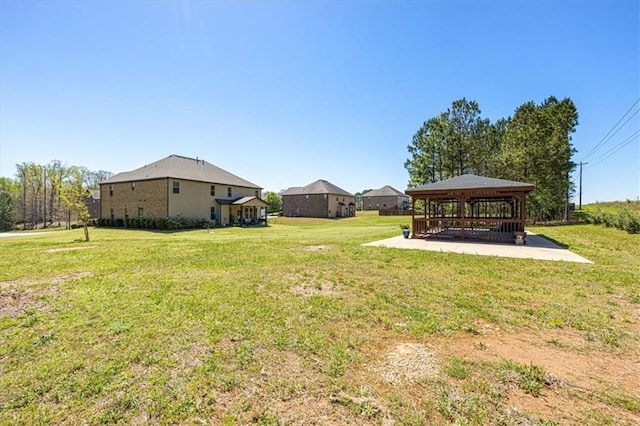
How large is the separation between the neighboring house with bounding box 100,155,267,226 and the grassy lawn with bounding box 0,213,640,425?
21.0 meters

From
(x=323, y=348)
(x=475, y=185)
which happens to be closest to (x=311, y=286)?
(x=323, y=348)

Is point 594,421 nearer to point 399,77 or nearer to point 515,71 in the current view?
point 399,77

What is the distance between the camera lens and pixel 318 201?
1774 inches

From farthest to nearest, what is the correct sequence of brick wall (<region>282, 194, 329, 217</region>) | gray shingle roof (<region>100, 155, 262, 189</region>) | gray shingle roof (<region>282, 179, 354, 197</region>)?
gray shingle roof (<region>282, 179, 354, 197</region>), brick wall (<region>282, 194, 329, 217</region>), gray shingle roof (<region>100, 155, 262, 189</region>)

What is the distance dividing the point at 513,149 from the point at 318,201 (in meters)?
26.9

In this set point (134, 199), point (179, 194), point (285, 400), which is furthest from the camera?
point (134, 199)

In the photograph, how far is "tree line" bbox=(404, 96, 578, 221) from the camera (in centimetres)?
A: 2369

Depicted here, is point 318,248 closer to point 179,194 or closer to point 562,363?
point 562,363

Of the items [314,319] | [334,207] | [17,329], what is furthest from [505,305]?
[334,207]

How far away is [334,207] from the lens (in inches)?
1806

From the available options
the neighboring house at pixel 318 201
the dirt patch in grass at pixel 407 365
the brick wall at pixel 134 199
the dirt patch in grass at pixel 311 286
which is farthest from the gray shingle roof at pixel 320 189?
the dirt patch in grass at pixel 407 365

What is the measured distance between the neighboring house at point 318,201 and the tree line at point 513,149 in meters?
15.0

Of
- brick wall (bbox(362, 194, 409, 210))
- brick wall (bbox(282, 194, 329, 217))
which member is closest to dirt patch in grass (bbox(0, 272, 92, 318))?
brick wall (bbox(282, 194, 329, 217))

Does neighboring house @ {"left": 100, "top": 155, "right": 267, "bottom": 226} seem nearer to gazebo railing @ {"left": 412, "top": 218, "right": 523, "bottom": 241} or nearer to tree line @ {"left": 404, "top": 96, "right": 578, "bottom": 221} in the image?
tree line @ {"left": 404, "top": 96, "right": 578, "bottom": 221}
